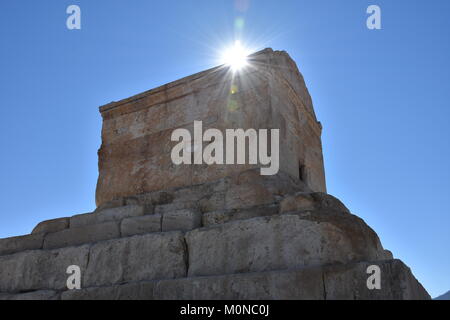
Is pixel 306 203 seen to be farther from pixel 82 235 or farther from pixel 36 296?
pixel 36 296

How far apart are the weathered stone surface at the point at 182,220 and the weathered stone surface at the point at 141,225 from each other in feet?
0.27

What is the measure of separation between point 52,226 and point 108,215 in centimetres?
78

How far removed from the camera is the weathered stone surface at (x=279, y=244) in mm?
3500

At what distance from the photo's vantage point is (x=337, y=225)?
11.6 feet

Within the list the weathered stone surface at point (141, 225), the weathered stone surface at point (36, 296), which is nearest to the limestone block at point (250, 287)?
the weathered stone surface at point (141, 225)

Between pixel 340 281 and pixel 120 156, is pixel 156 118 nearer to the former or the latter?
pixel 120 156

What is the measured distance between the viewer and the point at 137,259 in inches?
166

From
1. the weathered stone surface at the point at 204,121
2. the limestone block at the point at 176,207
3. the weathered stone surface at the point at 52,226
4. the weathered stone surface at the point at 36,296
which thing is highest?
the weathered stone surface at the point at 204,121

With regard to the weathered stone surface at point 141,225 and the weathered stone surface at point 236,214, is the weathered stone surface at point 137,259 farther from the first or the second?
the weathered stone surface at point 236,214

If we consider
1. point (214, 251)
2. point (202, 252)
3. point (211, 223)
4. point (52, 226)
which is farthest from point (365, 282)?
point (52, 226)

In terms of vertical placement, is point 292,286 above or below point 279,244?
below
